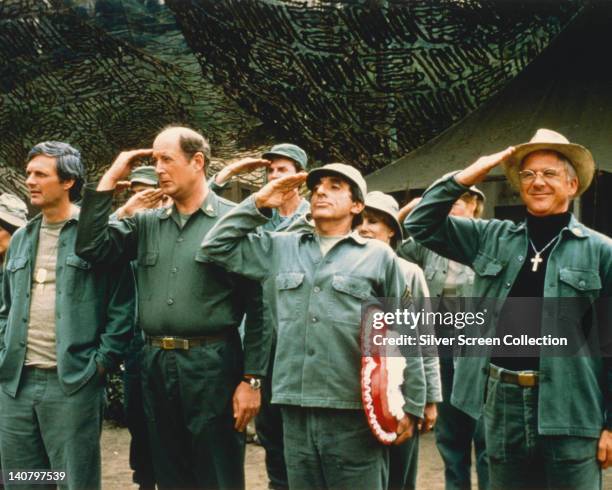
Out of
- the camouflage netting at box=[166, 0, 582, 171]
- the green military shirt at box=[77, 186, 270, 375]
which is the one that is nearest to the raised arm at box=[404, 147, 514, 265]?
the green military shirt at box=[77, 186, 270, 375]

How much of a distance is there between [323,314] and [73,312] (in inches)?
45.1

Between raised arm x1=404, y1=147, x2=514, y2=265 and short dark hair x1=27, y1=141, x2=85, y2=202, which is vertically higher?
short dark hair x1=27, y1=141, x2=85, y2=202

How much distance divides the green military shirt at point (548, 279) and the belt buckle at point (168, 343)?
3.54ft

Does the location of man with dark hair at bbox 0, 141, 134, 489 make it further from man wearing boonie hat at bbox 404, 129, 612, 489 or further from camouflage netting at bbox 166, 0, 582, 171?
camouflage netting at bbox 166, 0, 582, 171

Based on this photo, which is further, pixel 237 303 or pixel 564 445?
pixel 237 303

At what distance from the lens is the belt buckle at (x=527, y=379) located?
9.86ft

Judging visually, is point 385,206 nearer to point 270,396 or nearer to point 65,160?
point 270,396

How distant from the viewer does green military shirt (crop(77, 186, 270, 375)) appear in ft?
11.2

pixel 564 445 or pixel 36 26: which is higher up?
pixel 36 26

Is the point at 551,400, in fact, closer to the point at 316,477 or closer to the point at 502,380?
the point at 502,380

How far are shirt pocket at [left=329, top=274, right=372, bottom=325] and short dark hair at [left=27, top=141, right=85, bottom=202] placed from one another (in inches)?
53.8

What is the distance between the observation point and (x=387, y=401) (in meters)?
3.02

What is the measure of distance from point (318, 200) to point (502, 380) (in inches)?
39.3

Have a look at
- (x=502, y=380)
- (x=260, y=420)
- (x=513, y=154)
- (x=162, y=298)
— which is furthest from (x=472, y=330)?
(x=260, y=420)
